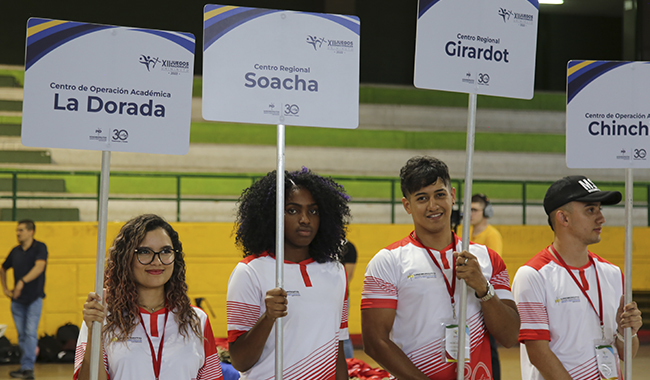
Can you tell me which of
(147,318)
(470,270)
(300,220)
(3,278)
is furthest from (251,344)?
(3,278)

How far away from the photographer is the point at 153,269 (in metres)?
2.04

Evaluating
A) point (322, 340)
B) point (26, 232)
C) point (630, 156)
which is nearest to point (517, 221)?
point (26, 232)

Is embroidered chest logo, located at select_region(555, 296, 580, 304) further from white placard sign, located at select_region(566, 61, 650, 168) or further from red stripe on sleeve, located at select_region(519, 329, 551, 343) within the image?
white placard sign, located at select_region(566, 61, 650, 168)

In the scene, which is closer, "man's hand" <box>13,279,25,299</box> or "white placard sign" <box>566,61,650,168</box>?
"white placard sign" <box>566,61,650,168</box>

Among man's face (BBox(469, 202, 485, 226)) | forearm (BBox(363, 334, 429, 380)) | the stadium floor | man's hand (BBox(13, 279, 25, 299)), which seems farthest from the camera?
man's hand (BBox(13, 279, 25, 299))

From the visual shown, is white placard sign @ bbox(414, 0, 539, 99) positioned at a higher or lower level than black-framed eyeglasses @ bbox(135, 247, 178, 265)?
higher

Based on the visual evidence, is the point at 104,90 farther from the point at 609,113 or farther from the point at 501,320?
the point at 609,113

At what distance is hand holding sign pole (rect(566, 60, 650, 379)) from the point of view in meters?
2.57

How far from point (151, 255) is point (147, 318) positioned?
7.5 inches

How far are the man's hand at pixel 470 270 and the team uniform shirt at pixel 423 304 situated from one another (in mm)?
108

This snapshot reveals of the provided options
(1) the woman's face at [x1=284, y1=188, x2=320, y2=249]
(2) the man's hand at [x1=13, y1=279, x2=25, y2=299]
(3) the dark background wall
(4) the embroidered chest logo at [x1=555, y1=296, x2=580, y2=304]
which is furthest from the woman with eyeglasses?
(3) the dark background wall

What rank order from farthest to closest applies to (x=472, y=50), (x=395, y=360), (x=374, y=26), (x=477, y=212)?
(x=374, y=26), (x=477, y=212), (x=472, y=50), (x=395, y=360)

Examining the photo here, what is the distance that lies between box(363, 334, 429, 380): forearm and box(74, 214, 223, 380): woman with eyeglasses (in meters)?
0.55

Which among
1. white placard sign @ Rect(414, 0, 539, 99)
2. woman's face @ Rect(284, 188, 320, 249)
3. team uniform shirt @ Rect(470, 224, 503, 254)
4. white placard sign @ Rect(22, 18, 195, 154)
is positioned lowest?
team uniform shirt @ Rect(470, 224, 503, 254)
